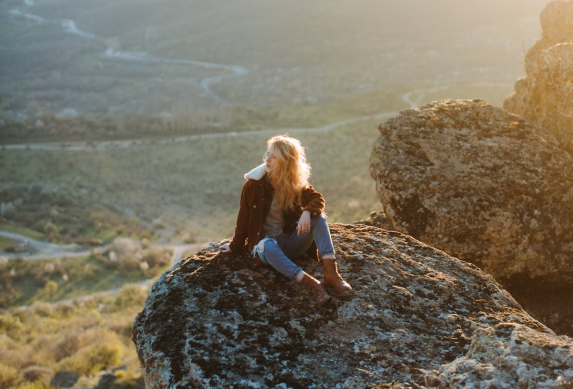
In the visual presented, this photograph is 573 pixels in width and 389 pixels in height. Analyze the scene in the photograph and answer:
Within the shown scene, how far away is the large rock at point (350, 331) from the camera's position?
3.44 metres

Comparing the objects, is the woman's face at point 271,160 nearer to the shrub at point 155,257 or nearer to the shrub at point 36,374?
the shrub at point 36,374

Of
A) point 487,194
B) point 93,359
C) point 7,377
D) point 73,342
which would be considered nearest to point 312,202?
point 487,194

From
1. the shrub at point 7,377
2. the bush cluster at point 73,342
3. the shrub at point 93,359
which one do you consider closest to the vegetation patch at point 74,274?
the bush cluster at point 73,342

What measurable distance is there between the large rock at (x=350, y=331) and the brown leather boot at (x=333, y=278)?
10cm

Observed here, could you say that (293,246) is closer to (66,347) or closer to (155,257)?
(66,347)

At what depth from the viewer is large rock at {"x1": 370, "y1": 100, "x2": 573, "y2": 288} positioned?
6137mm

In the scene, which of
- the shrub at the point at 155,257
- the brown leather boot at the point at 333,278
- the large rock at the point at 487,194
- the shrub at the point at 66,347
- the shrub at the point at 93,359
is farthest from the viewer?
the shrub at the point at 155,257

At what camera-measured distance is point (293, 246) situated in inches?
195

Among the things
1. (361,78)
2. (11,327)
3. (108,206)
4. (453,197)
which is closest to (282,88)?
(361,78)

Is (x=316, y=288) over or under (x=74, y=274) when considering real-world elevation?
over

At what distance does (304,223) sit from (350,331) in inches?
44.8

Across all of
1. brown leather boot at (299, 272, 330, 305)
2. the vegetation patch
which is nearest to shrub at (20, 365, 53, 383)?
the vegetation patch

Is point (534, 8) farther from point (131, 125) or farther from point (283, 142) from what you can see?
point (283, 142)

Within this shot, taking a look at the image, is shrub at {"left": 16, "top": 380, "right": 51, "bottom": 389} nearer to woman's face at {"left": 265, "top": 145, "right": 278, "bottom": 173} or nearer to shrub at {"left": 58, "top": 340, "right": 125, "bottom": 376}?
shrub at {"left": 58, "top": 340, "right": 125, "bottom": 376}
